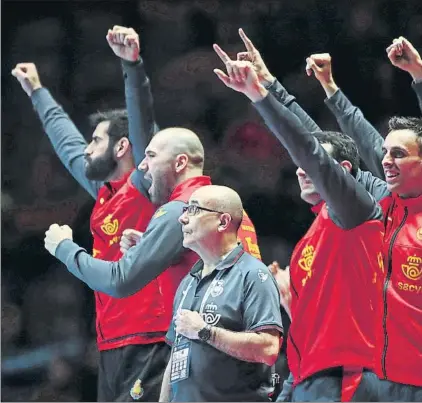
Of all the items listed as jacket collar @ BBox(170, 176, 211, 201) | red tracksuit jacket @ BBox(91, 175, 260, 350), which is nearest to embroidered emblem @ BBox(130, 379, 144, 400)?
red tracksuit jacket @ BBox(91, 175, 260, 350)

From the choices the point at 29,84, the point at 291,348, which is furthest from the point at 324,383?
the point at 29,84

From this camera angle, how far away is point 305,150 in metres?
3.50

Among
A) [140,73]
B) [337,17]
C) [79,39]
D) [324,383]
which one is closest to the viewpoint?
[324,383]

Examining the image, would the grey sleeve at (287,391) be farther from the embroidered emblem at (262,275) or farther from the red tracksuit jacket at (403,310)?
the embroidered emblem at (262,275)

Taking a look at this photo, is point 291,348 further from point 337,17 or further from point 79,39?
point 79,39

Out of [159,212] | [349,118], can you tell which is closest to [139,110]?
[159,212]

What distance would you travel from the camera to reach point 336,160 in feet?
12.7

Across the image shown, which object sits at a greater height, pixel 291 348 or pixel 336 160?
pixel 336 160

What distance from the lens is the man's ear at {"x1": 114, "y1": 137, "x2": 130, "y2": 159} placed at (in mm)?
4523

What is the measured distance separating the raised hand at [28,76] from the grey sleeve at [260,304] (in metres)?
1.83

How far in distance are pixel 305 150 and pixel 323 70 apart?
2.81 feet

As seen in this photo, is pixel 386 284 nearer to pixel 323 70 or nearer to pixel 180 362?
pixel 180 362

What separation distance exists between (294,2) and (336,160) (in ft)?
3.90

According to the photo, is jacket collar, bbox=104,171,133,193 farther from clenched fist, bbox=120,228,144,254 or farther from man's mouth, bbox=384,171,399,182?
man's mouth, bbox=384,171,399,182
